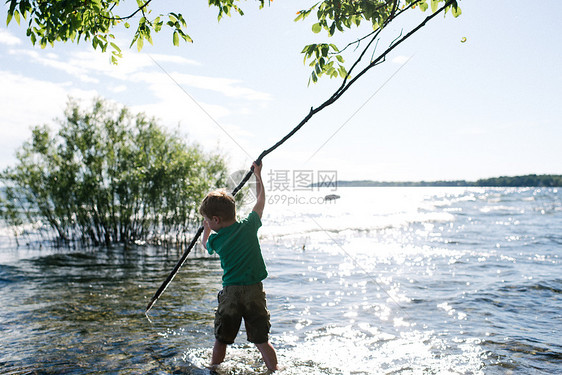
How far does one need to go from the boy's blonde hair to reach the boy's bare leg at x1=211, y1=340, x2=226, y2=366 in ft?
5.31

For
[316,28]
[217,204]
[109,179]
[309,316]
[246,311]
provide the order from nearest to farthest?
[217,204] → [246,311] → [316,28] → [309,316] → [109,179]

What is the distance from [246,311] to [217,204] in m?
1.27

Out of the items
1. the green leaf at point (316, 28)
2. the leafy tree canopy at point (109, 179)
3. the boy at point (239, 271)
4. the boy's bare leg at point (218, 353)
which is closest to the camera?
the boy at point (239, 271)

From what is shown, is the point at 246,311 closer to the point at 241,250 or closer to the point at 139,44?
the point at 241,250

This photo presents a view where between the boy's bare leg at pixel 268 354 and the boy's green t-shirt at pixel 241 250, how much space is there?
818mm

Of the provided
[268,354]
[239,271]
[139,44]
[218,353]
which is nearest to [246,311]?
[239,271]

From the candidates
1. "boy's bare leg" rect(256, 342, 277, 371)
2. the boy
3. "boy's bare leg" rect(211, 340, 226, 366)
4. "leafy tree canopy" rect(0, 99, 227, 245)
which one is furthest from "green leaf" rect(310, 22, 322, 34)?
"leafy tree canopy" rect(0, 99, 227, 245)

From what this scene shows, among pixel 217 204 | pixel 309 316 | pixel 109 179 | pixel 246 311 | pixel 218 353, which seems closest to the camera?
pixel 217 204

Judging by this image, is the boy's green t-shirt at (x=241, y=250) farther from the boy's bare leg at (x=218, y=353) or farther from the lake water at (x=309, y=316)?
the lake water at (x=309, y=316)

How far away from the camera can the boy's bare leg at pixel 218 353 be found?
4.94m

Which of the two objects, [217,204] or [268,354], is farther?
[268,354]

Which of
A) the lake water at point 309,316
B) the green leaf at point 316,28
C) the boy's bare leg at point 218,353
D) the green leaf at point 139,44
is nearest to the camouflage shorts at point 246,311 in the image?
the boy's bare leg at point 218,353

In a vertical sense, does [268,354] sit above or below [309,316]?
above

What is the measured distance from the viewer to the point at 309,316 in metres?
8.09
